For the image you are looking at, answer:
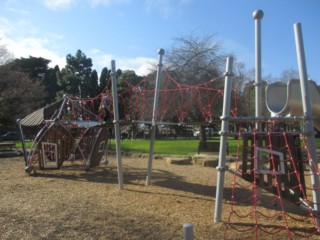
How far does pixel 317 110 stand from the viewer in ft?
17.9

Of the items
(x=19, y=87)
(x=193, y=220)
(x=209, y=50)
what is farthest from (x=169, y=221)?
(x=19, y=87)

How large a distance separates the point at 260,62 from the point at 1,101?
86.2 ft

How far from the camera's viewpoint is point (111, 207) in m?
6.49

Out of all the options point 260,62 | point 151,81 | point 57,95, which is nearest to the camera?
point 260,62

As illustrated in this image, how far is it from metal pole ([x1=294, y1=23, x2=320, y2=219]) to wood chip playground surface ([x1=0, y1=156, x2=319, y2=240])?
2.06 feet

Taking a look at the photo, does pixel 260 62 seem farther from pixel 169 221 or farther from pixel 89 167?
pixel 89 167

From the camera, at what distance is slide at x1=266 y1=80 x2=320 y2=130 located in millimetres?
5102

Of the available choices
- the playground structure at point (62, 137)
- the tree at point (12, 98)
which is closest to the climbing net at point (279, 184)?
the playground structure at point (62, 137)

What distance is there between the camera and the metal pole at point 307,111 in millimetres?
4805

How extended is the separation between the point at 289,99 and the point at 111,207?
342 centimetres

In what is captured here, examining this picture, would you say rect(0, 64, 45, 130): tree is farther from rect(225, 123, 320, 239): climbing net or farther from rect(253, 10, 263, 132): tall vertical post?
rect(225, 123, 320, 239): climbing net

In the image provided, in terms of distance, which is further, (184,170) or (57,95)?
(57,95)

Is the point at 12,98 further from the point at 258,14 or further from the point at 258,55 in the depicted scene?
the point at 258,14

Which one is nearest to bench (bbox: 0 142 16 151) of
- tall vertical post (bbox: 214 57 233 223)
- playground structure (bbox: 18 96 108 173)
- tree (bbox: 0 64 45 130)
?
playground structure (bbox: 18 96 108 173)
